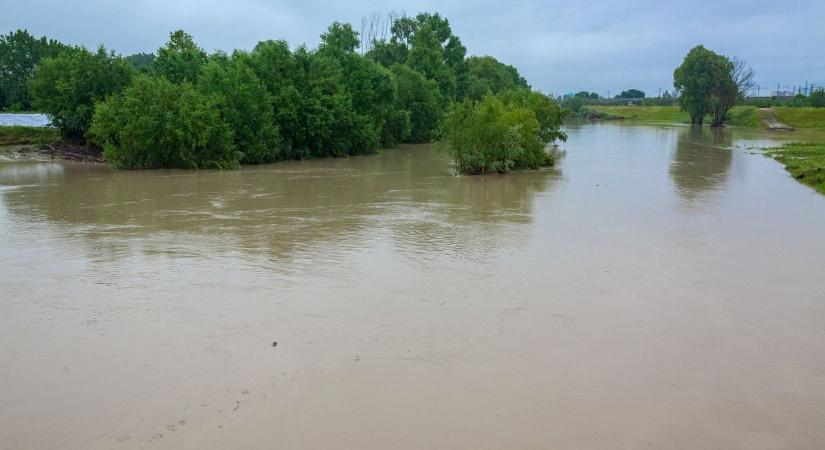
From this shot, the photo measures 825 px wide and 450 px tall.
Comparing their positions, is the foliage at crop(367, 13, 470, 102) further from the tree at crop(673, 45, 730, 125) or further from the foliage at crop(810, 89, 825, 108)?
the foliage at crop(810, 89, 825, 108)

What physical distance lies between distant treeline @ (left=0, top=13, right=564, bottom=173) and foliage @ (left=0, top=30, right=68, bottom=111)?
21.3 metres

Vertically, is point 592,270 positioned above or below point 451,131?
below

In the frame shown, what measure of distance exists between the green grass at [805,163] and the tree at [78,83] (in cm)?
3124

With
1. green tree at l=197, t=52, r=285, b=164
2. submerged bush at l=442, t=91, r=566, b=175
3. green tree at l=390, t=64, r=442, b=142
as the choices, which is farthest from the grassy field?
green tree at l=197, t=52, r=285, b=164

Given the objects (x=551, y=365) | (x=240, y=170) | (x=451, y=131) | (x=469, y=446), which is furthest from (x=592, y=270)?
(x=240, y=170)

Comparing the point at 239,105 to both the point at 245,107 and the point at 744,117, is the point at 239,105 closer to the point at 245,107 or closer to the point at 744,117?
the point at 245,107

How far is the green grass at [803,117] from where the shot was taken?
70.3m

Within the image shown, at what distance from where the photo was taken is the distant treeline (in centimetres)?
2742

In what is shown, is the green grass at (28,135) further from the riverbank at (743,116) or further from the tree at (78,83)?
the riverbank at (743,116)

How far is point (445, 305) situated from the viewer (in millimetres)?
9133

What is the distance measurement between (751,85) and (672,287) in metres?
86.9

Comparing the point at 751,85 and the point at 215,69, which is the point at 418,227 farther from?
the point at 751,85

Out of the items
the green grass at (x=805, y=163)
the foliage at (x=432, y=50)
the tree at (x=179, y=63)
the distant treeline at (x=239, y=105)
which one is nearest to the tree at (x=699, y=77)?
the foliage at (x=432, y=50)

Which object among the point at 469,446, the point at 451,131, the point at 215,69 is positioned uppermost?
the point at 215,69
